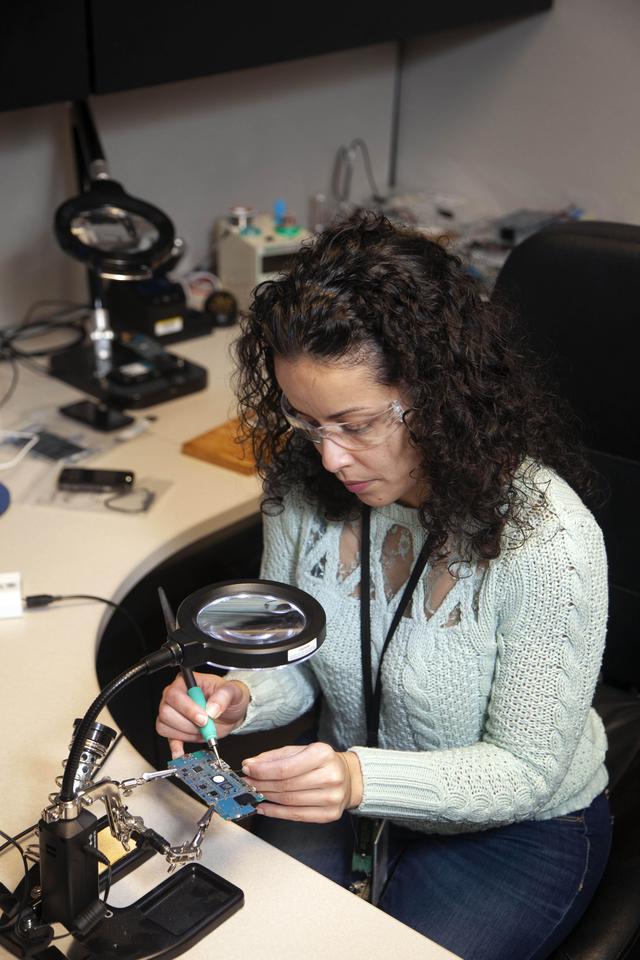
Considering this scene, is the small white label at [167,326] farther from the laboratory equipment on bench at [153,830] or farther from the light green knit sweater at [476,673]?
the laboratory equipment on bench at [153,830]

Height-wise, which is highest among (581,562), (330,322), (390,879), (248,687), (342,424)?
(330,322)

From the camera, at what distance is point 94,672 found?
1.26 meters

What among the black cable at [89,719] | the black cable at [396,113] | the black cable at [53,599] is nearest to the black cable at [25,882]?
the black cable at [89,719]

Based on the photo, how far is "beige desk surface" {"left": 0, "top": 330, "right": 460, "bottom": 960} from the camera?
0.94 metres

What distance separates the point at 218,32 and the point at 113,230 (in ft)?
1.33

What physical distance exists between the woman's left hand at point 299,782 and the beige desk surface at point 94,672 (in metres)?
0.05

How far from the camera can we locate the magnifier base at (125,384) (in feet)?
6.31

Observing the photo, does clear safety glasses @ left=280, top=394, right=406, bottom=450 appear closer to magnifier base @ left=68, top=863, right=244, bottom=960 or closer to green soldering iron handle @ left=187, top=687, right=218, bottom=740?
green soldering iron handle @ left=187, top=687, right=218, bottom=740

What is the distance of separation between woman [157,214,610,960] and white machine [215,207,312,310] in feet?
3.58

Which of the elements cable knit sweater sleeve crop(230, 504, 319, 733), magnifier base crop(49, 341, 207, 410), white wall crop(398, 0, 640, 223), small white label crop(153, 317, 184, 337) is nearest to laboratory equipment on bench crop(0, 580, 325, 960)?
cable knit sweater sleeve crop(230, 504, 319, 733)

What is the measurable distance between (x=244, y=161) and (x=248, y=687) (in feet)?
5.04

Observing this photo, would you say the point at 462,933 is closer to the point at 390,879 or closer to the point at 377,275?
the point at 390,879

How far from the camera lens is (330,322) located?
107 cm

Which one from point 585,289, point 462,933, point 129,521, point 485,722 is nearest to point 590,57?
point 585,289
